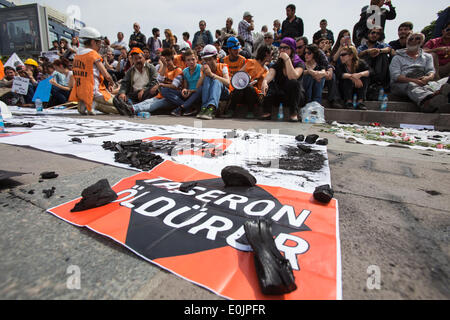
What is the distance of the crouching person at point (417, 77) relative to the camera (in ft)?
14.0

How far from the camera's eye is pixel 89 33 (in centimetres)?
436

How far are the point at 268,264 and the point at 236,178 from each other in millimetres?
617

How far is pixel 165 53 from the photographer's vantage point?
5.63 meters

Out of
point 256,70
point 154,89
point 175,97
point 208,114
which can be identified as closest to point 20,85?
point 154,89

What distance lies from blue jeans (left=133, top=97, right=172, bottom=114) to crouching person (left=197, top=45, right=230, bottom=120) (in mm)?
1010

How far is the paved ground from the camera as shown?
0.55 meters

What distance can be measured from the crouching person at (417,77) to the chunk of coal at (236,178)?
16.1 ft

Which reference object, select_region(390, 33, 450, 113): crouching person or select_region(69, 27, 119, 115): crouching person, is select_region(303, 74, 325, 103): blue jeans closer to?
select_region(390, 33, 450, 113): crouching person

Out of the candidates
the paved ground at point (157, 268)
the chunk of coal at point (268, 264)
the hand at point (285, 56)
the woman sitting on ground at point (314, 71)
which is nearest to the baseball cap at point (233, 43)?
the hand at point (285, 56)

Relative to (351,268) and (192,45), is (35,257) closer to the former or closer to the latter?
(351,268)

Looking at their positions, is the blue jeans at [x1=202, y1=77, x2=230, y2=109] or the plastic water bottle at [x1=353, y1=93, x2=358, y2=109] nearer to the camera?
the blue jeans at [x1=202, y1=77, x2=230, y2=109]

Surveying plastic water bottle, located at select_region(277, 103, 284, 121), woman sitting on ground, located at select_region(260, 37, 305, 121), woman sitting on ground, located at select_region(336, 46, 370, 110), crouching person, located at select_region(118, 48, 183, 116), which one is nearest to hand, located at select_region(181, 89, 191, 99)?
crouching person, located at select_region(118, 48, 183, 116)

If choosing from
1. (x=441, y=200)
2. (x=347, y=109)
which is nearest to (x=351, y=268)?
(x=441, y=200)
